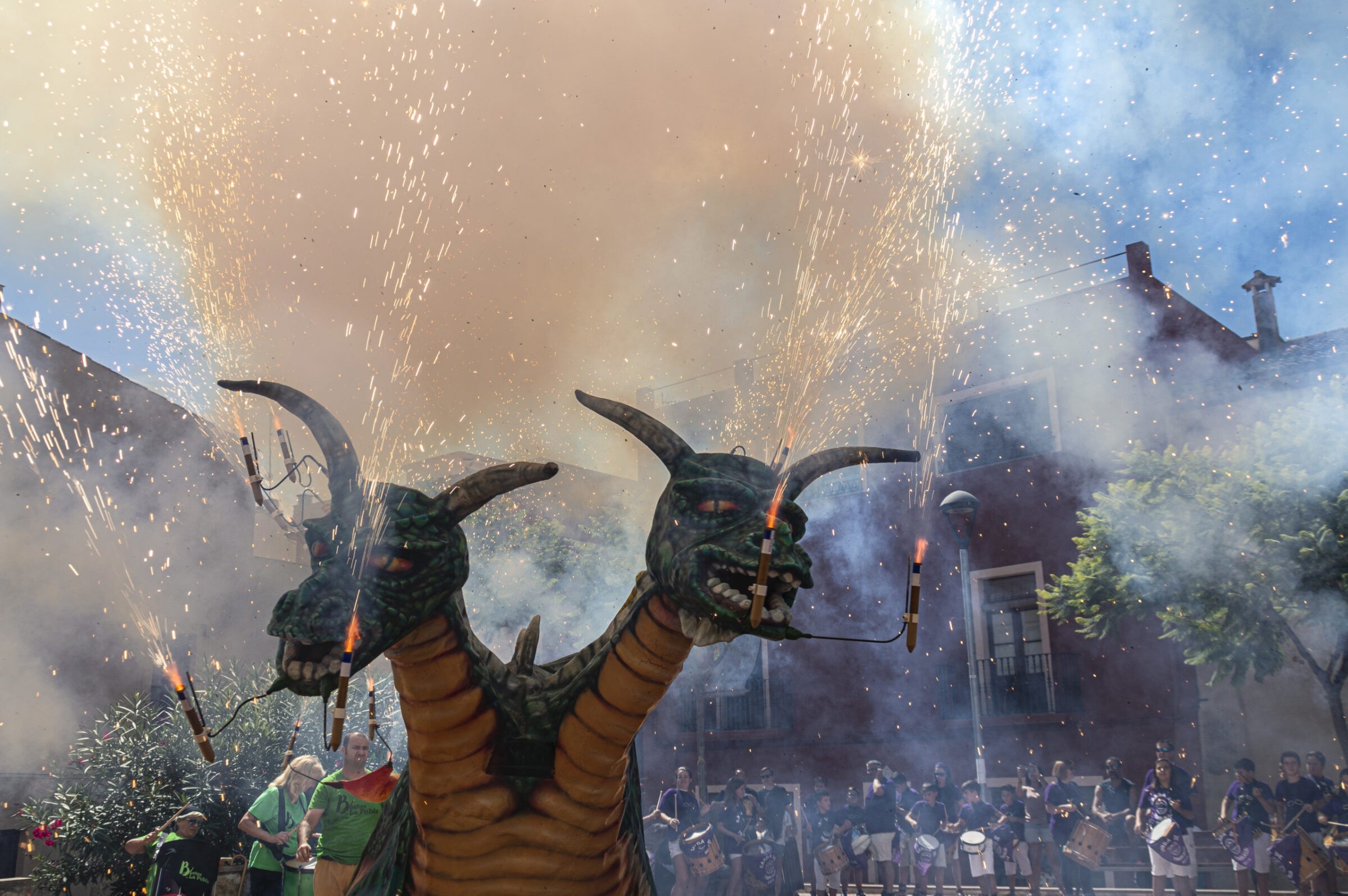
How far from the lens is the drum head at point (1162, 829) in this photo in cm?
834

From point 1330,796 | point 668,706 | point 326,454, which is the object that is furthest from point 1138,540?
point 326,454

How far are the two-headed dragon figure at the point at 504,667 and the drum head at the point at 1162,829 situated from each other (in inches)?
262

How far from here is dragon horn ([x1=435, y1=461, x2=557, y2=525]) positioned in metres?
2.93

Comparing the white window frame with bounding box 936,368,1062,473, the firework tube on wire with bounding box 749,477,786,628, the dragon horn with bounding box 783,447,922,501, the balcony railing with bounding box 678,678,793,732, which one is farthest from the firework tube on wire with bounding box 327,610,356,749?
the balcony railing with bounding box 678,678,793,732

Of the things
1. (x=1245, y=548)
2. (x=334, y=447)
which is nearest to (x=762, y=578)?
(x=334, y=447)

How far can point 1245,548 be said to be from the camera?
11016mm

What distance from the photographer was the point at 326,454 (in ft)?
9.69

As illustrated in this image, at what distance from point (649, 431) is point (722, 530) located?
17.1 inches

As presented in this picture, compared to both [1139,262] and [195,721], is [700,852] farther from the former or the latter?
[1139,262]

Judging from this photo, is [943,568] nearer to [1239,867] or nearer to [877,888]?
[877,888]

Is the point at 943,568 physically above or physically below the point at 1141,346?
below

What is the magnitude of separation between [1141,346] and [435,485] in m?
10.4

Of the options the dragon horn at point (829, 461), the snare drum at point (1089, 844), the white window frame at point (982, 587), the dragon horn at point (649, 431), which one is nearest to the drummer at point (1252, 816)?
the snare drum at point (1089, 844)

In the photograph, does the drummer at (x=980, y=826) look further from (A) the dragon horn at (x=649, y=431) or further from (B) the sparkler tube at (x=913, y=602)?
(A) the dragon horn at (x=649, y=431)
